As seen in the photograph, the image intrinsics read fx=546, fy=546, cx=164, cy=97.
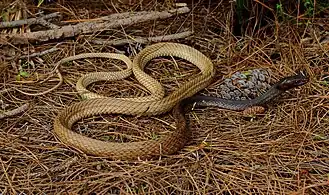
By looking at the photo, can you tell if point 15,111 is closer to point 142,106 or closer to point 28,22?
point 142,106

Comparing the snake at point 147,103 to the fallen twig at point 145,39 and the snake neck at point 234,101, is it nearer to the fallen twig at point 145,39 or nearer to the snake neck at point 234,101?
the snake neck at point 234,101

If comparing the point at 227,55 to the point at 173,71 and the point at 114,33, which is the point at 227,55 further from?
the point at 114,33

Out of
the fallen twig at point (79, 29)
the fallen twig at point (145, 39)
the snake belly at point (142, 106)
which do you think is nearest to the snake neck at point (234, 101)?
the snake belly at point (142, 106)

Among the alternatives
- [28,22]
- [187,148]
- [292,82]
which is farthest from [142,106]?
[28,22]

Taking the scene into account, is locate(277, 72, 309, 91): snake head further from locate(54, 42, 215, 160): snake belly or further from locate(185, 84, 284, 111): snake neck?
locate(54, 42, 215, 160): snake belly

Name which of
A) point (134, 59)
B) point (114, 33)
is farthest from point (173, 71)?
point (114, 33)

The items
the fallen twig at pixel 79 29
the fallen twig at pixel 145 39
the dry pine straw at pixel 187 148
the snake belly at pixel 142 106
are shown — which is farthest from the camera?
the fallen twig at pixel 145 39
